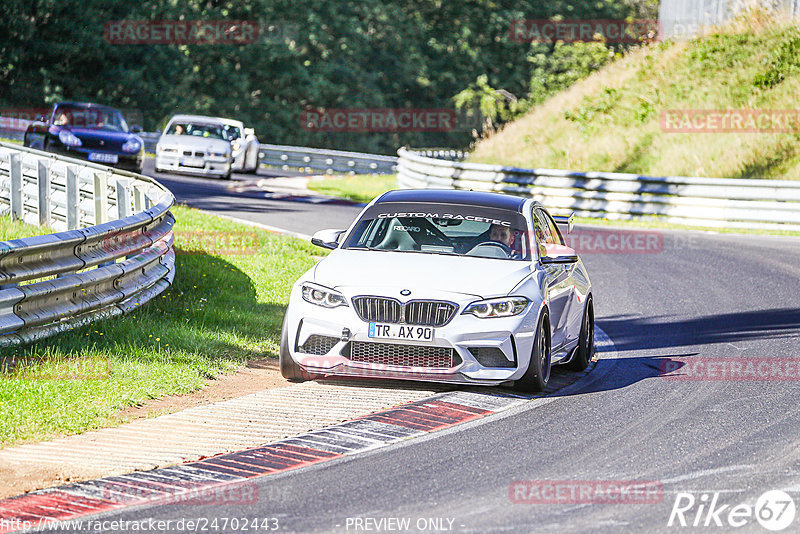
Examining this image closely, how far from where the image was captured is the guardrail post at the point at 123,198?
1465cm

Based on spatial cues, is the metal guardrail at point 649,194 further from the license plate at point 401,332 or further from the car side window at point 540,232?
the license plate at point 401,332

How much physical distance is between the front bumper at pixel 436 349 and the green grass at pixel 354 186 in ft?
65.2

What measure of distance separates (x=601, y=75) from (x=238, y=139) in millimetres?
14994

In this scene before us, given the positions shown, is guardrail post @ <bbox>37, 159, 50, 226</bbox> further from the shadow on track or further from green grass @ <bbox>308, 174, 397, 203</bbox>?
green grass @ <bbox>308, 174, 397, 203</bbox>

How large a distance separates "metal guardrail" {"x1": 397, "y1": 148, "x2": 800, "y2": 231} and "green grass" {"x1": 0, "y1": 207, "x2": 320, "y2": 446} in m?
12.6

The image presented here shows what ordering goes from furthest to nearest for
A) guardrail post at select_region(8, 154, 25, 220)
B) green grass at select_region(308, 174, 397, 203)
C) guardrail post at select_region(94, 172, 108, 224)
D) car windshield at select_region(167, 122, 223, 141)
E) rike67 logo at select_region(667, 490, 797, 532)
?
green grass at select_region(308, 174, 397, 203), car windshield at select_region(167, 122, 223, 141), guardrail post at select_region(8, 154, 25, 220), guardrail post at select_region(94, 172, 108, 224), rike67 logo at select_region(667, 490, 797, 532)

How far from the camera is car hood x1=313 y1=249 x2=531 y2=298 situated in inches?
343

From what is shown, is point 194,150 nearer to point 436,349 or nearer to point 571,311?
point 571,311

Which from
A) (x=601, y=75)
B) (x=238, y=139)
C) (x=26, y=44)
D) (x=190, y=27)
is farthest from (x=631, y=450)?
(x=190, y=27)

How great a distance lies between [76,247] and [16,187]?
8113 millimetres

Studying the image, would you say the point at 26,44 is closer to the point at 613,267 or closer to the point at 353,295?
the point at 613,267

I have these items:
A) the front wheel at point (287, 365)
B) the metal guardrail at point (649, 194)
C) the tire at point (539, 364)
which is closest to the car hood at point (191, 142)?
A: the metal guardrail at point (649, 194)

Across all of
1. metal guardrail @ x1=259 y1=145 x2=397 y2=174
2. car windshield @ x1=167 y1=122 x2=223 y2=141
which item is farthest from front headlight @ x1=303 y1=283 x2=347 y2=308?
metal guardrail @ x1=259 y1=145 x2=397 y2=174

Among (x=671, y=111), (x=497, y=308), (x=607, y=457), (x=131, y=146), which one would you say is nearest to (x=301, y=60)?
(x=671, y=111)
